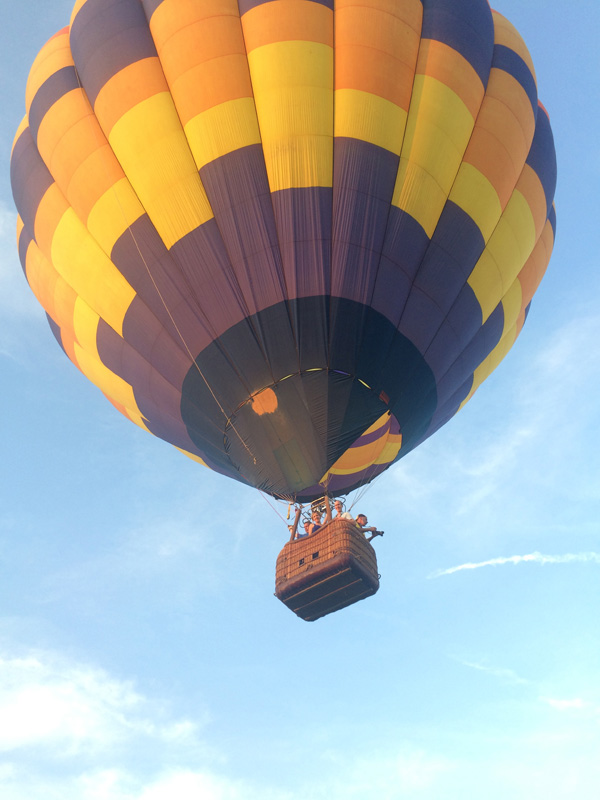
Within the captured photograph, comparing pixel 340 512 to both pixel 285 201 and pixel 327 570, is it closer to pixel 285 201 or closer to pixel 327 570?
pixel 327 570

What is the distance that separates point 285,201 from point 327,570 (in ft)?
13.3

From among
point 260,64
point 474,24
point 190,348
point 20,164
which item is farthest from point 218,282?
point 474,24

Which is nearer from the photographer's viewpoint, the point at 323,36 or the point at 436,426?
the point at 323,36

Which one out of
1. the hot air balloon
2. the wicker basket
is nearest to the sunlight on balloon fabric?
the hot air balloon

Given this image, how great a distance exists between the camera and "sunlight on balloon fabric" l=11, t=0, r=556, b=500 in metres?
9.30

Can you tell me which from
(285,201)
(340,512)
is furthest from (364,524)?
(285,201)

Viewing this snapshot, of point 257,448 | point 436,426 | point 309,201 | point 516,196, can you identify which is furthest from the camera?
point 436,426

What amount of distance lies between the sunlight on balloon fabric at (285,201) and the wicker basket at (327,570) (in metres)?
0.85

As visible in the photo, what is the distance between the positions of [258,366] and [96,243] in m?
2.60

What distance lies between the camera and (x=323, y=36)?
→ 9492 millimetres

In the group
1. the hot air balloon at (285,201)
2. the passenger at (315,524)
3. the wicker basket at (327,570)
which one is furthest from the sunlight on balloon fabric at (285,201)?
the wicker basket at (327,570)

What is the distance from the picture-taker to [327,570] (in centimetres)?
929

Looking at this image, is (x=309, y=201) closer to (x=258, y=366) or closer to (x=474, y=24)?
(x=258, y=366)

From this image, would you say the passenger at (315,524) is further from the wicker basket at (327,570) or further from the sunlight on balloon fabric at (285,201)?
the sunlight on balloon fabric at (285,201)
